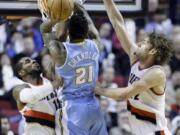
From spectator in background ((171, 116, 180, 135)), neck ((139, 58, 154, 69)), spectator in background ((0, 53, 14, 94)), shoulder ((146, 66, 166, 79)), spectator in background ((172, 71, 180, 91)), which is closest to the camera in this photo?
shoulder ((146, 66, 166, 79))

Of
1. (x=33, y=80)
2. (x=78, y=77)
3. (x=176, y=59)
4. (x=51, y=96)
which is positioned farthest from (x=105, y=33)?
(x=78, y=77)

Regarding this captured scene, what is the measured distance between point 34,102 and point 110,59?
16.7 feet

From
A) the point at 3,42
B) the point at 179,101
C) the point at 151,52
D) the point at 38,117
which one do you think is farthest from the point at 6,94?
the point at 151,52

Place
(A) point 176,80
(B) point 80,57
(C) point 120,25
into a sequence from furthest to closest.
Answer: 1. (A) point 176,80
2. (C) point 120,25
3. (B) point 80,57

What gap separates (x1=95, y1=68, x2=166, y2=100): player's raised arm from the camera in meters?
7.15

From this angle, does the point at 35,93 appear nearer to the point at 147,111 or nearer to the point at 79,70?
the point at 79,70

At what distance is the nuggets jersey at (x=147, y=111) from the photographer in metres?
7.33

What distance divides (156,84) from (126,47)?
583mm

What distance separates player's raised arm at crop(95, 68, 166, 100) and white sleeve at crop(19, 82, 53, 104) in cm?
46

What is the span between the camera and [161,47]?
725 centimetres

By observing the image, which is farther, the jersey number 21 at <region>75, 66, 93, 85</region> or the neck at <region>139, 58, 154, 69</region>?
the neck at <region>139, 58, 154, 69</region>

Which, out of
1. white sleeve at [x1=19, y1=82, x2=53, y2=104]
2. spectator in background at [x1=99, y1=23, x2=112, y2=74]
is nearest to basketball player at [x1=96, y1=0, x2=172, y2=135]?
white sleeve at [x1=19, y1=82, x2=53, y2=104]

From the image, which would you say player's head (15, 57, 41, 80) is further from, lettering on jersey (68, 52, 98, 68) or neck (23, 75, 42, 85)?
lettering on jersey (68, 52, 98, 68)

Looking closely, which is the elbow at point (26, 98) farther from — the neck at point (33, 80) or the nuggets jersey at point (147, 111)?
the nuggets jersey at point (147, 111)
